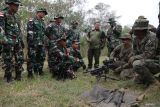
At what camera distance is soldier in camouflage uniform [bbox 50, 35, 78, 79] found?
10422mm

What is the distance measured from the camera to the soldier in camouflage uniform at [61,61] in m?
10.4

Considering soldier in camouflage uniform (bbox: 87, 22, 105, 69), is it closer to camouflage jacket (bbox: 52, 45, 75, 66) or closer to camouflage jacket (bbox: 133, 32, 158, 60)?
camouflage jacket (bbox: 52, 45, 75, 66)

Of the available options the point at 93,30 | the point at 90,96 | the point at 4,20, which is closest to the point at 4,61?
the point at 4,20

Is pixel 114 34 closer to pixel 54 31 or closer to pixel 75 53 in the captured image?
pixel 75 53

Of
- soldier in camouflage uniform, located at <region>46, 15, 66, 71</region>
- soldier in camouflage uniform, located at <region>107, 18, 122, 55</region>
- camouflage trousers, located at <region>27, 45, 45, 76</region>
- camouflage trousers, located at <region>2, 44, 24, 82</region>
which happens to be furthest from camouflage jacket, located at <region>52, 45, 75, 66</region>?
soldier in camouflage uniform, located at <region>107, 18, 122, 55</region>

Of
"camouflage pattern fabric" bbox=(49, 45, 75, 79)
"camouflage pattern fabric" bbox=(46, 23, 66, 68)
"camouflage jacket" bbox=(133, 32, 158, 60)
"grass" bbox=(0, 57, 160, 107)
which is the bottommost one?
"grass" bbox=(0, 57, 160, 107)

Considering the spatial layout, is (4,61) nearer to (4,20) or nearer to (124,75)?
(4,20)

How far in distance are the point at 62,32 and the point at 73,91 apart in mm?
3743

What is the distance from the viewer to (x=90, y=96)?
7.84m

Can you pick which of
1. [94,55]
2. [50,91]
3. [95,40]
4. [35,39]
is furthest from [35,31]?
[94,55]

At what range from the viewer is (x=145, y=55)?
333 inches

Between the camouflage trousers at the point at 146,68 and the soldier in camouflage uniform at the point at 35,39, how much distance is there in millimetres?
3244

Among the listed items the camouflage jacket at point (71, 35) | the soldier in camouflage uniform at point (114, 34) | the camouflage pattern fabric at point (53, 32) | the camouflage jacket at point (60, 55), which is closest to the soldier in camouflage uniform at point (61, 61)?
the camouflage jacket at point (60, 55)

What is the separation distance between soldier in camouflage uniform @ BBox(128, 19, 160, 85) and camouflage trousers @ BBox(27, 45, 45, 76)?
312cm
